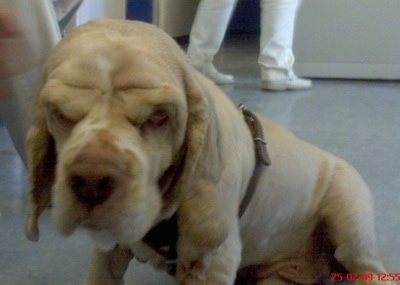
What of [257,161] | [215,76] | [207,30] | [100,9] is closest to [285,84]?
[215,76]

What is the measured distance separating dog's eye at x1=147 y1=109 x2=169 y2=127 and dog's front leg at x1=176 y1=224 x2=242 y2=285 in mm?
260

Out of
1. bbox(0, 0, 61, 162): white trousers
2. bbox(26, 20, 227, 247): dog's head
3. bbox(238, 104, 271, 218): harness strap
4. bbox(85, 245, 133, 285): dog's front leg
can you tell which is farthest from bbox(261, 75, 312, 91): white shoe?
bbox(26, 20, 227, 247): dog's head

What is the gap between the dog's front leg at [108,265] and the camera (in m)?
1.39

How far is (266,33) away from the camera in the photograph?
12.5 ft

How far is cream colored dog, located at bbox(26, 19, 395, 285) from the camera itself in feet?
3.34

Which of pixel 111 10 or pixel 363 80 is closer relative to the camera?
pixel 363 80

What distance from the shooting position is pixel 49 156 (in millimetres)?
1200

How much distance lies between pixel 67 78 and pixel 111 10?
3.71 meters

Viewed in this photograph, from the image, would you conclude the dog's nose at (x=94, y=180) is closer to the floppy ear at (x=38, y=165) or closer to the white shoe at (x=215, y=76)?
the floppy ear at (x=38, y=165)

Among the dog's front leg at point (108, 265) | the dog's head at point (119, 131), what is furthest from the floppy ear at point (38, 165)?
the dog's front leg at point (108, 265)

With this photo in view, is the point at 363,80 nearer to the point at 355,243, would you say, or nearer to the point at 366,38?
the point at 366,38

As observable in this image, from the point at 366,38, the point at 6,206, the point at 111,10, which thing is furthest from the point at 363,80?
the point at 6,206
